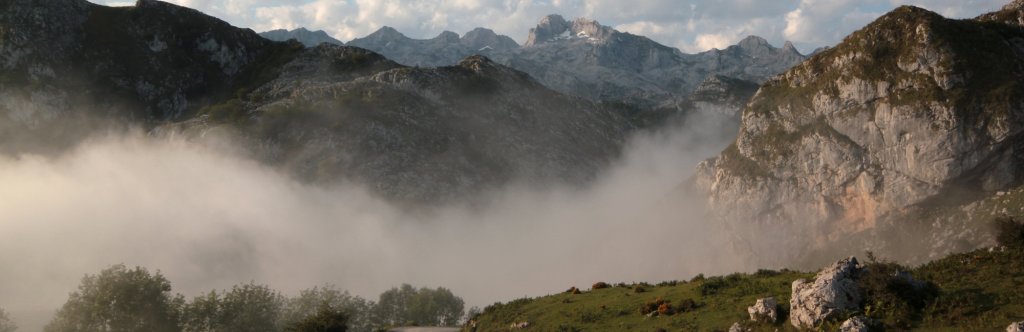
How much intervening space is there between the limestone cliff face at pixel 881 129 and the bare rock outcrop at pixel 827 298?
117m

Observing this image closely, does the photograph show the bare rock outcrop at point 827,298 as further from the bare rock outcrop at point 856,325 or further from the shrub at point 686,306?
the shrub at point 686,306

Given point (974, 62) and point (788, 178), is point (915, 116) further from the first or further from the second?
point (788, 178)

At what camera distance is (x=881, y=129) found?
14338 centimetres

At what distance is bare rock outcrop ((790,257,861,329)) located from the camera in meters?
36.0

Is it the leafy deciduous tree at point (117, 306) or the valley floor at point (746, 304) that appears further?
the leafy deciduous tree at point (117, 306)

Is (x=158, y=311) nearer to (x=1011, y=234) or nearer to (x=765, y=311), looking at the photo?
(x=765, y=311)

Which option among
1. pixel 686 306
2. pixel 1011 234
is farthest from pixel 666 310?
pixel 1011 234

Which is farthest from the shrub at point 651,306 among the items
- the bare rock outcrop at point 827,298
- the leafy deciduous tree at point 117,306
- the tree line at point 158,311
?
the leafy deciduous tree at point 117,306

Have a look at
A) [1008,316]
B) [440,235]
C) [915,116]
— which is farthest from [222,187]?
[1008,316]

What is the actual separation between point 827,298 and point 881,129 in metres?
126

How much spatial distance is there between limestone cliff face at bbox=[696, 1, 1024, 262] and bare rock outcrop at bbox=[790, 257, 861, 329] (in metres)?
117

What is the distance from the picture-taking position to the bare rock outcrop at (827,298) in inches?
1419

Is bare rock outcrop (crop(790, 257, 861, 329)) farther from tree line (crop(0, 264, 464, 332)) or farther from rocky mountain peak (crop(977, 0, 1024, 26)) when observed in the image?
rocky mountain peak (crop(977, 0, 1024, 26))

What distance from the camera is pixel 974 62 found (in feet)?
434
